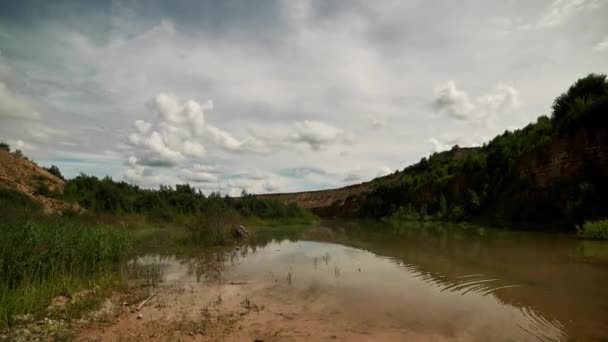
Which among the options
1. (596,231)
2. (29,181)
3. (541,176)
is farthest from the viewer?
(29,181)

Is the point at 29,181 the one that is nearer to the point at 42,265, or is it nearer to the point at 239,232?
the point at 239,232

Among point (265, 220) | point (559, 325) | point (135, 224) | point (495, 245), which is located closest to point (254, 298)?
point (559, 325)

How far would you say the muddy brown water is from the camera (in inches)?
206

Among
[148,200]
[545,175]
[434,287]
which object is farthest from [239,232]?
[545,175]

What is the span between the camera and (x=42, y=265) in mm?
7832

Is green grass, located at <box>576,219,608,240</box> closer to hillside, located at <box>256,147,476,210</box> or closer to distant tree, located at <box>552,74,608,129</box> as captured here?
distant tree, located at <box>552,74,608,129</box>

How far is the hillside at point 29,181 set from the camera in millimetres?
24312

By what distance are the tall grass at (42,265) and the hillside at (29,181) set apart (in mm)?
16442

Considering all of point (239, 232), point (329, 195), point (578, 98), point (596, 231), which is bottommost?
Answer: point (239, 232)

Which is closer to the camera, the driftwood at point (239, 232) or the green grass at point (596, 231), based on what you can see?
the green grass at point (596, 231)

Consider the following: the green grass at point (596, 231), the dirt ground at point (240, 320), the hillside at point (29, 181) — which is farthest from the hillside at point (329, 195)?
the dirt ground at point (240, 320)

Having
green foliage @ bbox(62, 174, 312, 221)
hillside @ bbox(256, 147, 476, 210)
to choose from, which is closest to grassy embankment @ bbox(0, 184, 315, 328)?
green foliage @ bbox(62, 174, 312, 221)

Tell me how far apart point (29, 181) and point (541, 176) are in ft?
131

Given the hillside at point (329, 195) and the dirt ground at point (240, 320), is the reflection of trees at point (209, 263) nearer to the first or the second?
the dirt ground at point (240, 320)
